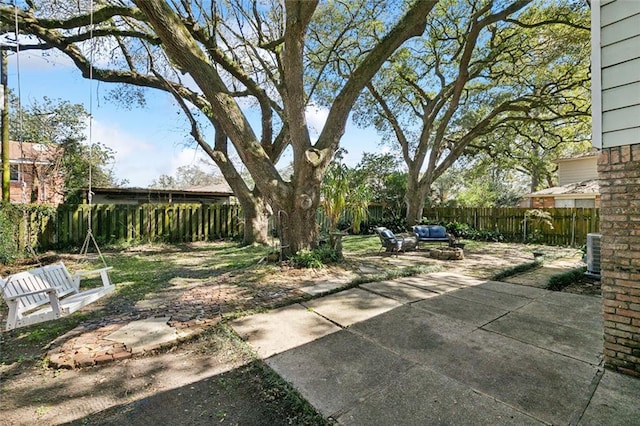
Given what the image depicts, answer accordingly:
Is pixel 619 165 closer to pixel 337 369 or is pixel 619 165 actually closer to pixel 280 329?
pixel 337 369

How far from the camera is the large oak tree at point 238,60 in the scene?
552cm

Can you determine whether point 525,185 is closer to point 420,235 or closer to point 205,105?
point 420,235

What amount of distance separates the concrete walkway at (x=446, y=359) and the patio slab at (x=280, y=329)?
1 centimetres

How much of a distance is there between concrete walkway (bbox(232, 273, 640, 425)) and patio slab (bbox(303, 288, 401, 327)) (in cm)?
1

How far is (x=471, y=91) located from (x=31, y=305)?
15603 millimetres

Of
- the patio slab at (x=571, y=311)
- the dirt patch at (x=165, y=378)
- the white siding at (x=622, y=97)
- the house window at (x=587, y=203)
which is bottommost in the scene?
the dirt patch at (x=165, y=378)

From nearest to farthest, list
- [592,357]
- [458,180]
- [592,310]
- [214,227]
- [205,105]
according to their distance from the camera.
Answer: [592,357]
[592,310]
[205,105]
[214,227]
[458,180]

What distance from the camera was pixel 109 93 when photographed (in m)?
10.2

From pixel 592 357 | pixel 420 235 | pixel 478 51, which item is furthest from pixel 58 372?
pixel 478 51

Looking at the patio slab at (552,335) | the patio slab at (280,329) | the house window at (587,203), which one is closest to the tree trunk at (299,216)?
the patio slab at (280,329)

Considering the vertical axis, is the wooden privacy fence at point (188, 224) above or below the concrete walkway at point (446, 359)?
above

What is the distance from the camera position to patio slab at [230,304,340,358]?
306 centimetres

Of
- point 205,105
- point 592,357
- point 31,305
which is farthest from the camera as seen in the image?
point 205,105

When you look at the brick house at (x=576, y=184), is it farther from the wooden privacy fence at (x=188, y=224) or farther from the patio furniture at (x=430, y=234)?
the patio furniture at (x=430, y=234)
